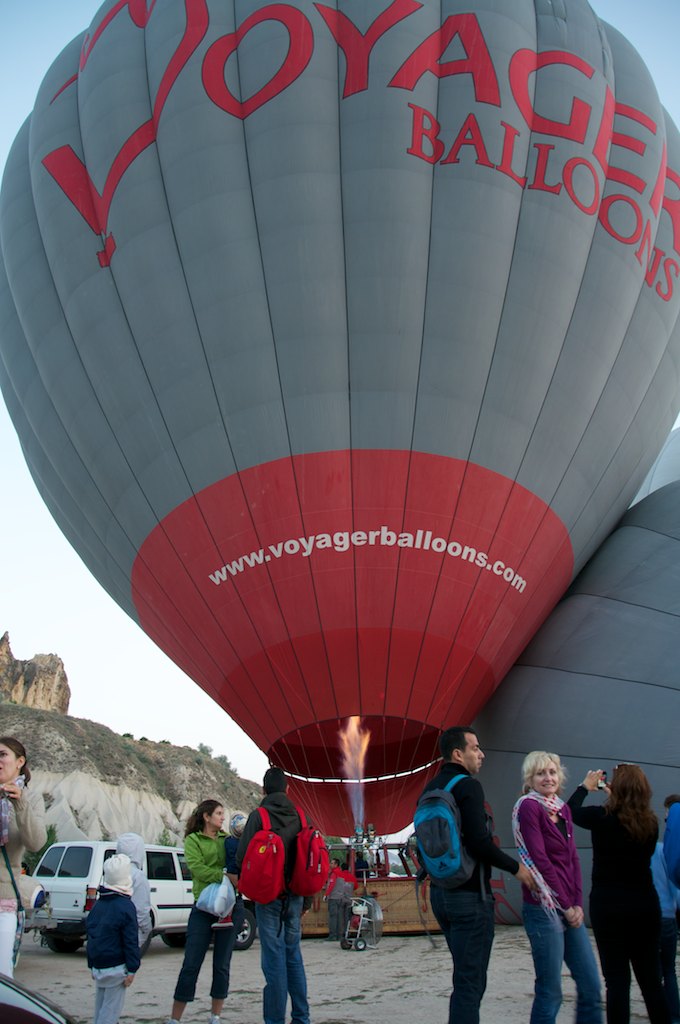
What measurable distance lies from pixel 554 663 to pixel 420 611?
1.96m

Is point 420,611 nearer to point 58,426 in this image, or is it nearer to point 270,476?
point 270,476

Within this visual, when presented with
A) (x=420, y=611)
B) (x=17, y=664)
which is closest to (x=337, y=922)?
(x=420, y=611)

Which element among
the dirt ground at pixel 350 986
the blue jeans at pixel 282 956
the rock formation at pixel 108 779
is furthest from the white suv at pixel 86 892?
the rock formation at pixel 108 779

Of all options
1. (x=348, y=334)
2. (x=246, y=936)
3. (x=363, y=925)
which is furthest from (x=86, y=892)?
(x=348, y=334)

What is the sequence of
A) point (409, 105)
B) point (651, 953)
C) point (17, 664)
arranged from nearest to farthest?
point (651, 953)
point (409, 105)
point (17, 664)

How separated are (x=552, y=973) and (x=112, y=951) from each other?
1650mm

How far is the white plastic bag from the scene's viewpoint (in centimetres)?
397

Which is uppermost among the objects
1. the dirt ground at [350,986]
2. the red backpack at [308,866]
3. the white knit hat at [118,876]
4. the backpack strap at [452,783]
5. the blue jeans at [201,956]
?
the backpack strap at [452,783]

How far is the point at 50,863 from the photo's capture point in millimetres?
8398

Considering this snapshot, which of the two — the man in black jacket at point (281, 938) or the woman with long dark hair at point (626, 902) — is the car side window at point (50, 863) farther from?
the woman with long dark hair at point (626, 902)

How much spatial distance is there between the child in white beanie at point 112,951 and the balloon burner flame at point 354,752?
5016mm

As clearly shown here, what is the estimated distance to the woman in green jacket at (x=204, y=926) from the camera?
385 centimetres

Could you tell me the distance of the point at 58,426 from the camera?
9422 mm

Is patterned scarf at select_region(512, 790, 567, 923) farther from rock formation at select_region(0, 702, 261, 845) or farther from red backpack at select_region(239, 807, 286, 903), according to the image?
rock formation at select_region(0, 702, 261, 845)
